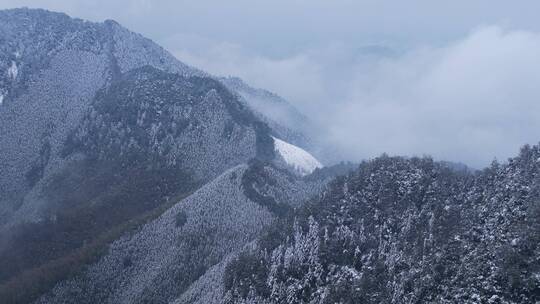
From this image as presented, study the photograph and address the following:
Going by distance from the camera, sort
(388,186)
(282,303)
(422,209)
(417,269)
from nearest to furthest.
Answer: (417,269) < (282,303) < (422,209) < (388,186)

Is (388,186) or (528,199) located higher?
(528,199)

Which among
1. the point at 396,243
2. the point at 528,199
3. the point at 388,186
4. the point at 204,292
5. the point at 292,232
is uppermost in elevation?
the point at 528,199

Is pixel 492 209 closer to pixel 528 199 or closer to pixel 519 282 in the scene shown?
pixel 528 199

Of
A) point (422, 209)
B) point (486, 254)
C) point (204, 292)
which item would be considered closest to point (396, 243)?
point (422, 209)

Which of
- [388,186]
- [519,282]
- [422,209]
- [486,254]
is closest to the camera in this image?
[519,282]

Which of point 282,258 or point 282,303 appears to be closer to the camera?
point 282,303

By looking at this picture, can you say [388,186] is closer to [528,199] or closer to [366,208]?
[366,208]
